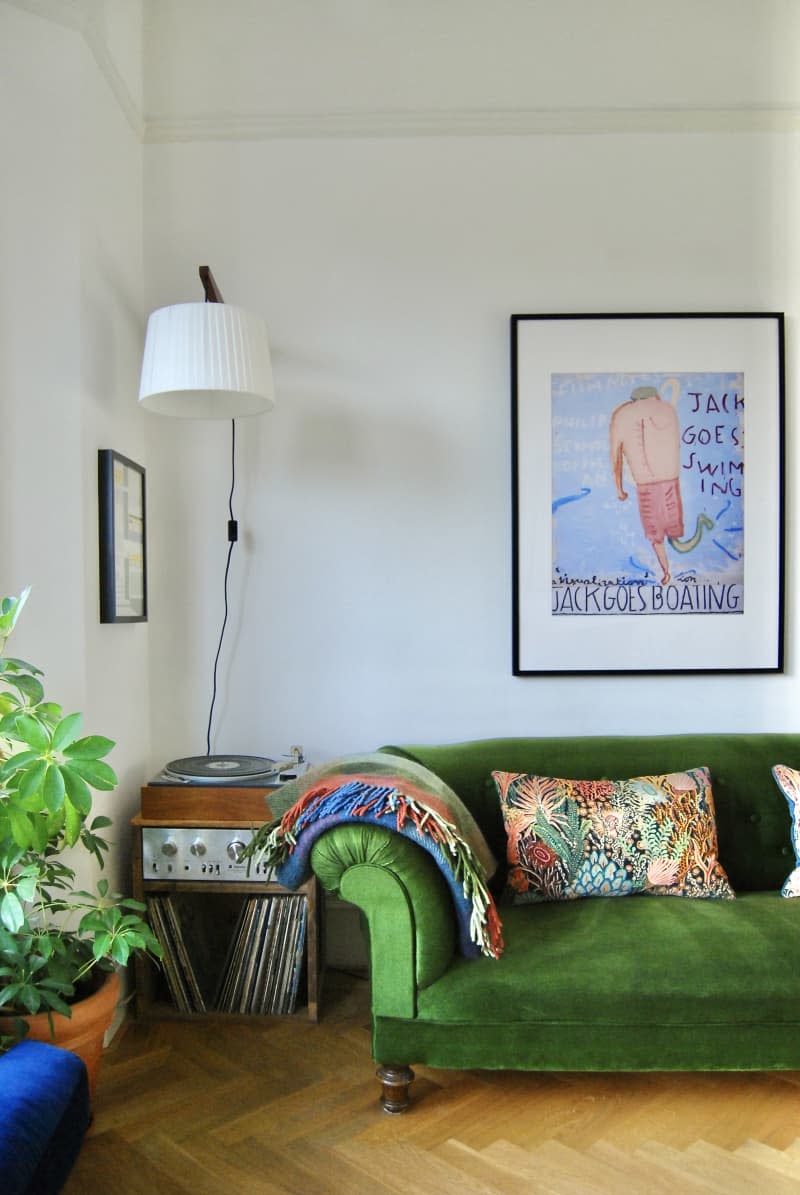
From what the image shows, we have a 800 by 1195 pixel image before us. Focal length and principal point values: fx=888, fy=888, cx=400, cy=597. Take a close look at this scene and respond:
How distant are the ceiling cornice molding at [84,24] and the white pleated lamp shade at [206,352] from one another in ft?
2.39

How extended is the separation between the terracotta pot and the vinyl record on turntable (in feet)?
2.00

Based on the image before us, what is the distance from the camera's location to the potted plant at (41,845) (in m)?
1.65

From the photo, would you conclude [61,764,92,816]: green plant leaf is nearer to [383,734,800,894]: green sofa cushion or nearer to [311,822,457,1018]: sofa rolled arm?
[311,822,457,1018]: sofa rolled arm

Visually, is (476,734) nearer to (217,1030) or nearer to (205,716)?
(205,716)

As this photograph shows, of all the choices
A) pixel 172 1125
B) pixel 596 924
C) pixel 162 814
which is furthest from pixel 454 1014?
pixel 162 814

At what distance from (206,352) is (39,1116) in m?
1.66

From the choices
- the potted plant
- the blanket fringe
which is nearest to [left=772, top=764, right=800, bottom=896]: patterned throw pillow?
the blanket fringe

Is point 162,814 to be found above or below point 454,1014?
above

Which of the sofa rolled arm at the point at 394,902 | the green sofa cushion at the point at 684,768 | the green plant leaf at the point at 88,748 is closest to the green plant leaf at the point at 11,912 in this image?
the green plant leaf at the point at 88,748

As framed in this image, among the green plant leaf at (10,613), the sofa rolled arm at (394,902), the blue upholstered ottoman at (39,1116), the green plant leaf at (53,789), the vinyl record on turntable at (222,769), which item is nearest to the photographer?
the blue upholstered ottoman at (39,1116)

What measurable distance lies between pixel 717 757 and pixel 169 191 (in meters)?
2.41

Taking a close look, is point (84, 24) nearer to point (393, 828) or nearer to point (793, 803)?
point (393, 828)

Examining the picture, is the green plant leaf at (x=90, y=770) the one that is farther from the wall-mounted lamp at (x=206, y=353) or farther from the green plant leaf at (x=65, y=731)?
the wall-mounted lamp at (x=206, y=353)

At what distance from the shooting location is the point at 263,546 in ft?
9.23
